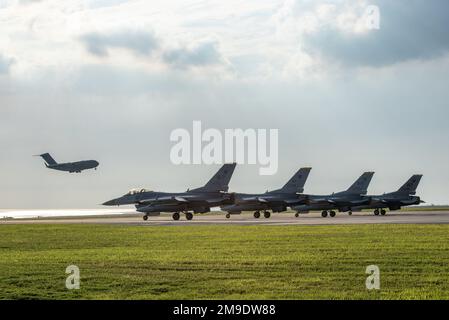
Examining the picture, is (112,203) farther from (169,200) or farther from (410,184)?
(410,184)

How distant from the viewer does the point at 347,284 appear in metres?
19.2

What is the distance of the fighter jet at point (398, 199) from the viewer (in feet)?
285

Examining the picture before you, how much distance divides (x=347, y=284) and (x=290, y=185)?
62.6 metres

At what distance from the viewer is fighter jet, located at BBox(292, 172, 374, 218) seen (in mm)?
83438

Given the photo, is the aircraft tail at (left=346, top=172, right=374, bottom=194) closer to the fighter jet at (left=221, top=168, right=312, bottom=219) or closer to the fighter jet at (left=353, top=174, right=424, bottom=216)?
the fighter jet at (left=353, top=174, right=424, bottom=216)

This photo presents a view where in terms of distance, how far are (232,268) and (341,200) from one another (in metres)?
63.4

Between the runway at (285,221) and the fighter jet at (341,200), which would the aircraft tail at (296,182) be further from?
the runway at (285,221)

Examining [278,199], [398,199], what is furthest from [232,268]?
[398,199]

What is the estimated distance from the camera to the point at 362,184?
87.1m

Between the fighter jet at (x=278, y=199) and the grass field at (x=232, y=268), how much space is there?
147 ft

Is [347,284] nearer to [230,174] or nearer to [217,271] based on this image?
[217,271]

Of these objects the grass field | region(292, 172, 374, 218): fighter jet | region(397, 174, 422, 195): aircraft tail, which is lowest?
the grass field
